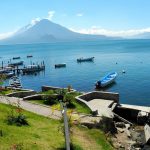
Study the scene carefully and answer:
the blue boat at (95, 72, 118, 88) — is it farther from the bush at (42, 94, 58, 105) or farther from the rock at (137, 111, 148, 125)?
the bush at (42, 94, 58, 105)

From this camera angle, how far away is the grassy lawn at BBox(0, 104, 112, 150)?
61.3 ft

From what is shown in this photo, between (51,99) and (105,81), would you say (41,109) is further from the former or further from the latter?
(105,81)

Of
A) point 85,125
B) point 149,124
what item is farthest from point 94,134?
point 149,124

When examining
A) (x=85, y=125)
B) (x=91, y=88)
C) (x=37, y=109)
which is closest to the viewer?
(x=85, y=125)

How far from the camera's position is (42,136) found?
21547 millimetres

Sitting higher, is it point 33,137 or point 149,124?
point 33,137

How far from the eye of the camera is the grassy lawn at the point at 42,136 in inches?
736

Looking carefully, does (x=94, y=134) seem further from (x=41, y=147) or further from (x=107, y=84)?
(x=107, y=84)

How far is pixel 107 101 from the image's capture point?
41219 mm

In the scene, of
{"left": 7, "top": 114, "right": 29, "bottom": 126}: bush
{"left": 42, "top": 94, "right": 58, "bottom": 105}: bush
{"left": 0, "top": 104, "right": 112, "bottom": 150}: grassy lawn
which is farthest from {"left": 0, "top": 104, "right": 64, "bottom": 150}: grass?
{"left": 42, "top": 94, "right": 58, "bottom": 105}: bush

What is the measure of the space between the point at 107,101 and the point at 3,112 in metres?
18.1

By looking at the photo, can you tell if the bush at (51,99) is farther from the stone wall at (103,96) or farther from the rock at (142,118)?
the rock at (142,118)

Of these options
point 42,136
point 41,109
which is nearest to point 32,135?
point 42,136

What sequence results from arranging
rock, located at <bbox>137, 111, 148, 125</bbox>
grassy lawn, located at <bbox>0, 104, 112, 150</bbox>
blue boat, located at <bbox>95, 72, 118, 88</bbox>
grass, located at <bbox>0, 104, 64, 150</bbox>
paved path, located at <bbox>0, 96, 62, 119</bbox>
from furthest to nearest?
1. blue boat, located at <bbox>95, 72, 118, 88</bbox>
2. rock, located at <bbox>137, 111, 148, 125</bbox>
3. paved path, located at <bbox>0, 96, 62, 119</bbox>
4. grassy lawn, located at <bbox>0, 104, 112, 150</bbox>
5. grass, located at <bbox>0, 104, 64, 150</bbox>
